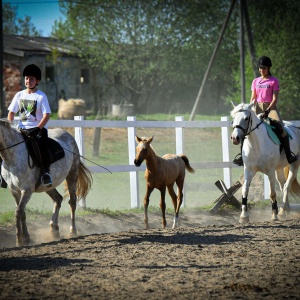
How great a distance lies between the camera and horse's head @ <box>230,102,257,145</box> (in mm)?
12273

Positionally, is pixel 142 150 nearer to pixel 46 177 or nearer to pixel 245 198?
pixel 46 177

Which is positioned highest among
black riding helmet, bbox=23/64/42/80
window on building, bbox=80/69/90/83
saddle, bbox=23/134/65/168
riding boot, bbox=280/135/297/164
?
window on building, bbox=80/69/90/83

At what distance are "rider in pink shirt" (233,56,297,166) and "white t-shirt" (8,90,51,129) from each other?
467 centimetres

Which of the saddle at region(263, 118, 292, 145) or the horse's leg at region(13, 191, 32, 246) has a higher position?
the saddle at region(263, 118, 292, 145)

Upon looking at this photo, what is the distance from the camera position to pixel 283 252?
9.05 meters

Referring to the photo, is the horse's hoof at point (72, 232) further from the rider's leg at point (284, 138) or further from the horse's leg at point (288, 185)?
the horse's leg at point (288, 185)

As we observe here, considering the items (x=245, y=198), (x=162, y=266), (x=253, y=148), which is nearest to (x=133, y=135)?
(x=253, y=148)

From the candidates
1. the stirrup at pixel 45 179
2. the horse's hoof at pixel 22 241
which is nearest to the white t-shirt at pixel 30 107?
the stirrup at pixel 45 179

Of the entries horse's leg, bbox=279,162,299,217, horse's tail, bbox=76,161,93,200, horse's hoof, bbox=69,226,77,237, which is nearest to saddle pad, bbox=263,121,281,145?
horse's leg, bbox=279,162,299,217

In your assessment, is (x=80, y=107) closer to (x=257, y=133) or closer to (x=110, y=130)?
(x=110, y=130)

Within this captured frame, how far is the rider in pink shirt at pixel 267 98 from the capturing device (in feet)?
44.2

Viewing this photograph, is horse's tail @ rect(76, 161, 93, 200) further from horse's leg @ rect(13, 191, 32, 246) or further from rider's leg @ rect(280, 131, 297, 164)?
rider's leg @ rect(280, 131, 297, 164)

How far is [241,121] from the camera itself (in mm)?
12531

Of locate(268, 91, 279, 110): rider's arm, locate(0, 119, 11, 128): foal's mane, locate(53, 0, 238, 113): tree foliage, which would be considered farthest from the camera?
locate(53, 0, 238, 113): tree foliage
